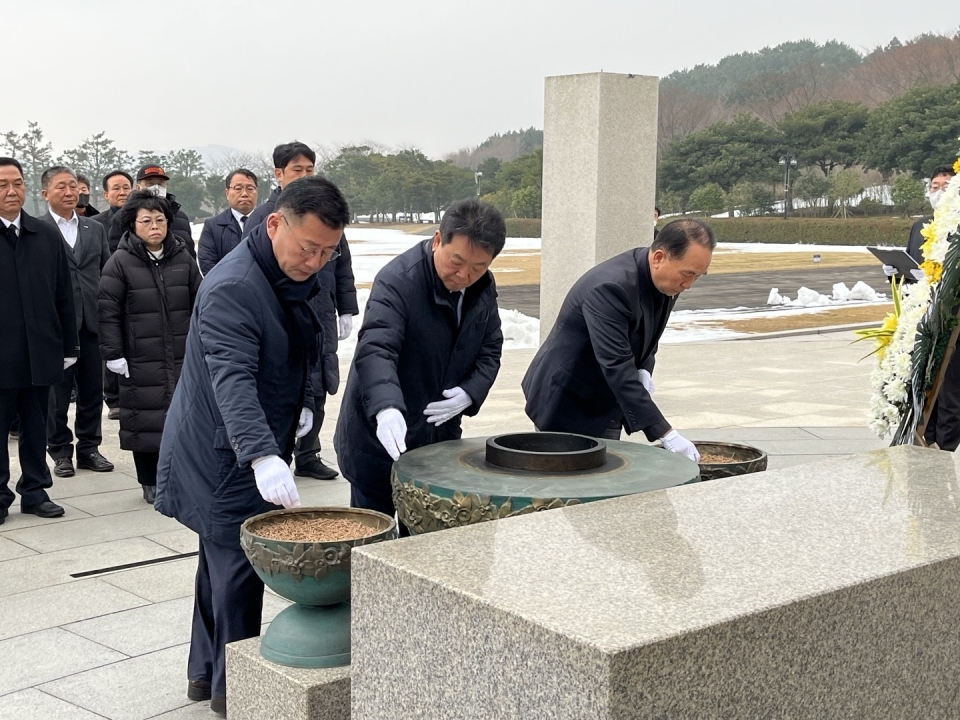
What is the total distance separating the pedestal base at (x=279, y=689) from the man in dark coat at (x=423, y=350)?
72cm

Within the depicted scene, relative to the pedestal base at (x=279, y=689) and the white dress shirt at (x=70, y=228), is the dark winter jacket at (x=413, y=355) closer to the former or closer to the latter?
the pedestal base at (x=279, y=689)

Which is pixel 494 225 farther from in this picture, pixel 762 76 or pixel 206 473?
pixel 762 76

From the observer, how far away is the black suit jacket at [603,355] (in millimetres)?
3928

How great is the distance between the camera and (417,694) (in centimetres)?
236

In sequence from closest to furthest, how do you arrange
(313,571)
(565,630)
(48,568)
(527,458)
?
(565,630) → (313,571) → (527,458) → (48,568)

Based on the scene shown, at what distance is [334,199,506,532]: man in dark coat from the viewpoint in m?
3.41

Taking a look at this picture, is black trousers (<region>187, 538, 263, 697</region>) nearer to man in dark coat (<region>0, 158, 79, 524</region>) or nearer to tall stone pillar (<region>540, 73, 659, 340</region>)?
man in dark coat (<region>0, 158, 79, 524</region>)

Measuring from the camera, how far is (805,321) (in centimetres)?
1670

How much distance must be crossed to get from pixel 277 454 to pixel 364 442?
0.70 meters

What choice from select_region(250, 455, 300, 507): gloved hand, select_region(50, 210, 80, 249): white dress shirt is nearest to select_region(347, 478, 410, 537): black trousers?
select_region(250, 455, 300, 507): gloved hand

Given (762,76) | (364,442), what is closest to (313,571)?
(364,442)

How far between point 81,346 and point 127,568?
2.70 meters

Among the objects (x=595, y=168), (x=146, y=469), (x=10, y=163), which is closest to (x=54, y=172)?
(x=10, y=163)

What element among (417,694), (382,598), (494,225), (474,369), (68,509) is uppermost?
(494,225)
